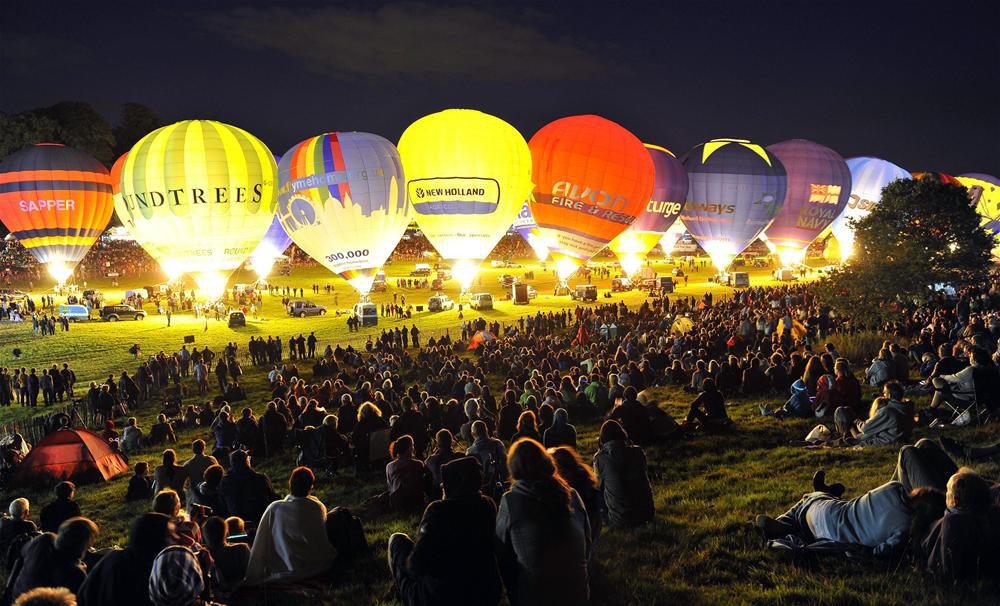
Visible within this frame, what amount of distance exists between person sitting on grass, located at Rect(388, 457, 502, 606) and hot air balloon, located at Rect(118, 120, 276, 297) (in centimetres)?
2571

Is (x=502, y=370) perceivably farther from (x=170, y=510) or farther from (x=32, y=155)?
(x=32, y=155)

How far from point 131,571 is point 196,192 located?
25.0 m

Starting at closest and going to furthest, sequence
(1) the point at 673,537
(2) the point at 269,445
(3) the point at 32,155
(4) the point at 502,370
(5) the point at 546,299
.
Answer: (1) the point at 673,537, (2) the point at 269,445, (4) the point at 502,370, (3) the point at 32,155, (5) the point at 546,299

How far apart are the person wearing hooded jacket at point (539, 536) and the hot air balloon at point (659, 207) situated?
111ft

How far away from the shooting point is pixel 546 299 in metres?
44.2

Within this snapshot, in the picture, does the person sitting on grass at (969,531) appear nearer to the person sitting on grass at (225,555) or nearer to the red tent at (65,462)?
the person sitting on grass at (225,555)

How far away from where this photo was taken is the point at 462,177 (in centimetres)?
2734

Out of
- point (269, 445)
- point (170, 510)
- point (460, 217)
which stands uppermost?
point (460, 217)

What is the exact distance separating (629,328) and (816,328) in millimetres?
6361

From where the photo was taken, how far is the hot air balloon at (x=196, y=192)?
26.4 m

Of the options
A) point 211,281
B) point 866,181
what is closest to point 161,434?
point 211,281

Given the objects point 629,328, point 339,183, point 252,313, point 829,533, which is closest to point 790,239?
point 629,328

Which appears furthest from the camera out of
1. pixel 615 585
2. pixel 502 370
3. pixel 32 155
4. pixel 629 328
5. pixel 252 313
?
pixel 252 313

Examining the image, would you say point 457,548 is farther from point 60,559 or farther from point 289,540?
point 60,559
